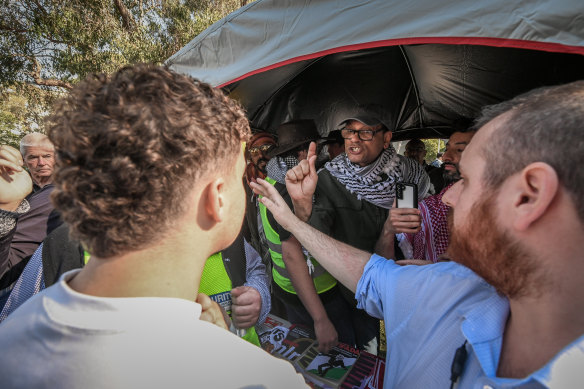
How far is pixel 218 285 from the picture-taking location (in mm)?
1733

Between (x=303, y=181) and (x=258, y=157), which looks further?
(x=258, y=157)

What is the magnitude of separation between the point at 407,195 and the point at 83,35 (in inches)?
444

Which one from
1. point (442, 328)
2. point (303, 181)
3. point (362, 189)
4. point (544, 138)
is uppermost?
point (544, 138)

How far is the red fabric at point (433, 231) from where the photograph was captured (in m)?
2.12

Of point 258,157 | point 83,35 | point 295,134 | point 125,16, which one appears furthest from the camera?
point 125,16

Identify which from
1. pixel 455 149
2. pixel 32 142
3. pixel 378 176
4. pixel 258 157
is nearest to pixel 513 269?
pixel 378 176

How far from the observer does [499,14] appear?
114 cm

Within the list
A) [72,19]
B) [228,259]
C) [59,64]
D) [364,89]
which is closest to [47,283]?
[228,259]

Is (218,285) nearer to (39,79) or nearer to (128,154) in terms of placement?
(128,154)

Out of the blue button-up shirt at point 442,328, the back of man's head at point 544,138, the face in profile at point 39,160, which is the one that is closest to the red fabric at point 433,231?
the blue button-up shirt at point 442,328

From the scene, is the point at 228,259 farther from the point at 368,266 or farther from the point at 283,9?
the point at 283,9

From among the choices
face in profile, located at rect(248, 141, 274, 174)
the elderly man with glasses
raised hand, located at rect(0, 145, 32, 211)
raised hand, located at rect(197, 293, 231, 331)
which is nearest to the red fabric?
the elderly man with glasses

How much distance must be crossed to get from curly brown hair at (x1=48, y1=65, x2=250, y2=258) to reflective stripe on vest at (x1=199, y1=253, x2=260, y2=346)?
3.28ft

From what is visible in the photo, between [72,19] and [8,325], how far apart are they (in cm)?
1171
